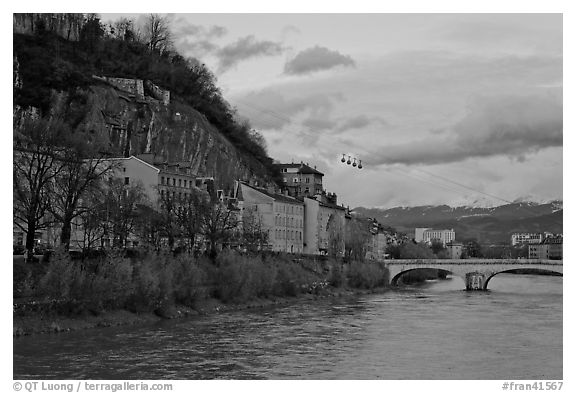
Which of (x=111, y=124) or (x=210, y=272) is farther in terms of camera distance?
(x=111, y=124)

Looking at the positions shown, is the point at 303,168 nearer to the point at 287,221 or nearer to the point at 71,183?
the point at 287,221

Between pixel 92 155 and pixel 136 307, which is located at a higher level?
pixel 92 155

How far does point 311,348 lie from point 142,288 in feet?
44.0

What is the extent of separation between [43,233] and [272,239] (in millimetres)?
34705

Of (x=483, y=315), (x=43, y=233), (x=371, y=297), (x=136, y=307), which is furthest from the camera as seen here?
(x=371, y=297)

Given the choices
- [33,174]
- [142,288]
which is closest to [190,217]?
[33,174]

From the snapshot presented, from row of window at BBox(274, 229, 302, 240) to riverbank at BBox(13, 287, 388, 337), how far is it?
3281cm

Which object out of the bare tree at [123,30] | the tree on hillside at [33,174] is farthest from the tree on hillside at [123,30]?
the tree on hillside at [33,174]

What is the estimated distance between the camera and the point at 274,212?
324ft

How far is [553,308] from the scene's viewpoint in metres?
63.8

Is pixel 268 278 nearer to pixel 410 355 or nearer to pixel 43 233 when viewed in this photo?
pixel 43 233

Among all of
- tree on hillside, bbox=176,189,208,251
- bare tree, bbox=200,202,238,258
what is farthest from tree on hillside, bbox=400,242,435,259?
tree on hillside, bbox=176,189,208,251

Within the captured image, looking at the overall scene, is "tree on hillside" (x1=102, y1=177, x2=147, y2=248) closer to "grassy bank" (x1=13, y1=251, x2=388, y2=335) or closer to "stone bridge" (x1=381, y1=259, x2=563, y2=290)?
"grassy bank" (x1=13, y1=251, x2=388, y2=335)
